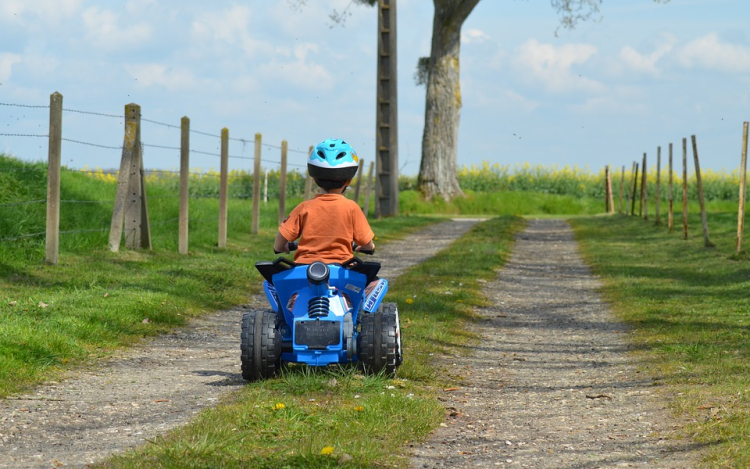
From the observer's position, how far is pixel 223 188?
1784cm

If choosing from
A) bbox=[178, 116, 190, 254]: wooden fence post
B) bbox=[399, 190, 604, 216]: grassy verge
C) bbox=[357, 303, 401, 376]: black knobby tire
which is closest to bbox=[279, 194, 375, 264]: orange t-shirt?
bbox=[357, 303, 401, 376]: black knobby tire

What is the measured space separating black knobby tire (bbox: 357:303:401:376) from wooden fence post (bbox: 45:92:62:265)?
7323 millimetres

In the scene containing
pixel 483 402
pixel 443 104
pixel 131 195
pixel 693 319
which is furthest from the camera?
pixel 443 104

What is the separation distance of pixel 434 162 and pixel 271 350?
2883 cm

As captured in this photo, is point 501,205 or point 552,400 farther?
point 501,205

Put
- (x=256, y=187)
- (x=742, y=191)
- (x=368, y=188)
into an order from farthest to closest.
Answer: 1. (x=368, y=188)
2. (x=256, y=187)
3. (x=742, y=191)

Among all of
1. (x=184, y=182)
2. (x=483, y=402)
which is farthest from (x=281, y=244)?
(x=184, y=182)

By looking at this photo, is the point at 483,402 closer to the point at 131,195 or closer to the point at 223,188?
the point at 131,195

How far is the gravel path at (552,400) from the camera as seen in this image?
17.8ft

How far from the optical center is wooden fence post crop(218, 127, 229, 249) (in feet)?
57.2

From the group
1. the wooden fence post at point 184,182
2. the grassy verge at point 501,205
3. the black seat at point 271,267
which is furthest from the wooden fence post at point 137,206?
the grassy verge at point 501,205

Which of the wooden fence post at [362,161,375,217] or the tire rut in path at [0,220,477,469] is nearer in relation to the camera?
the tire rut in path at [0,220,477,469]

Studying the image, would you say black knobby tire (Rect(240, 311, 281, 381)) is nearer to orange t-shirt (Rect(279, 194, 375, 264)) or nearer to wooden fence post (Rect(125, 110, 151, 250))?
orange t-shirt (Rect(279, 194, 375, 264))

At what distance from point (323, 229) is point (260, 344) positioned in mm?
883
